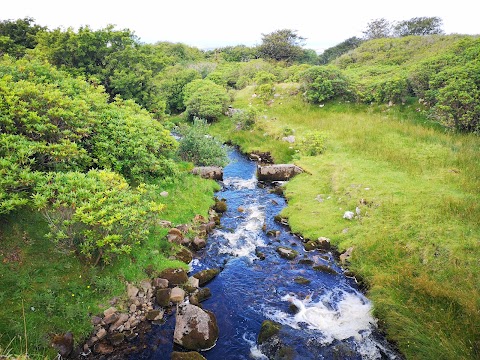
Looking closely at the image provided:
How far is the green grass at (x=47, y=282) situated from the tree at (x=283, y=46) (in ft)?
220

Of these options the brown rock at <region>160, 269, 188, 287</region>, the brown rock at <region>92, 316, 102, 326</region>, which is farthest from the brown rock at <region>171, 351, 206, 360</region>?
the brown rock at <region>160, 269, 188, 287</region>

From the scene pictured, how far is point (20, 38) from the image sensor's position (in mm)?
34406

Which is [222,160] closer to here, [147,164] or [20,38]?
[147,164]

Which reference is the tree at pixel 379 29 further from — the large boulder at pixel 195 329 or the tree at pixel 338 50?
the large boulder at pixel 195 329

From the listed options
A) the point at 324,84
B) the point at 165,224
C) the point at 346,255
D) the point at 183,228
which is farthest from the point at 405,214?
the point at 324,84

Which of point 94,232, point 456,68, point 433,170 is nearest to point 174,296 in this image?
point 94,232

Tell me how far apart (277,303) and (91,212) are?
863 cm

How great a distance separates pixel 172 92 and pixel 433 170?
141 feet

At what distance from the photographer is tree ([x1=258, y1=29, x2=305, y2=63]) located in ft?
239

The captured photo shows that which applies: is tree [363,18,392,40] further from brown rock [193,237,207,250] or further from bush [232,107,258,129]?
brown rock [193,237,207,250]

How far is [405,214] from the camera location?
17500mm

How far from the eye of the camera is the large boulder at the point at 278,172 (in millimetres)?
27328

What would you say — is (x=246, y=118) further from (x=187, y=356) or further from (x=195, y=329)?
(x=187, y=356)

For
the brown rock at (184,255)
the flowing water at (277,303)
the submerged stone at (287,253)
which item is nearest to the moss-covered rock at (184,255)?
the brown rock at (184,255)
